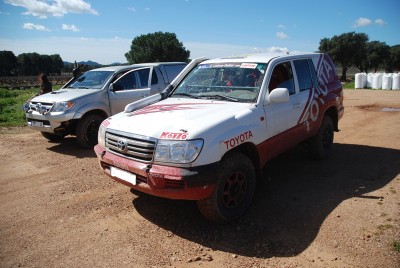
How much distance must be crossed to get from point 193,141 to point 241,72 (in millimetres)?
1624

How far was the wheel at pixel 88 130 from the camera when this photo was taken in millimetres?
6750

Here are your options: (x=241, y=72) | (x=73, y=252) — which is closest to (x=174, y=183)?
(x=73, y=252)

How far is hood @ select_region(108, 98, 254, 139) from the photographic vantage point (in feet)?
10.4

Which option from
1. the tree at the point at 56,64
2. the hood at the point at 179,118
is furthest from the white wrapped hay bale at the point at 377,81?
the tree at the point at 56,64

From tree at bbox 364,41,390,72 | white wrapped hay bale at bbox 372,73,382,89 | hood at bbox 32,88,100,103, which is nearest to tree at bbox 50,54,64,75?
tree at bbox 364,41,390,72

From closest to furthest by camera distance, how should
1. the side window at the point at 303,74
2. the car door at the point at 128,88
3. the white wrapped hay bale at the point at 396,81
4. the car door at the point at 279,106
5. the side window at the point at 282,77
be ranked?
the car door at the point at 279,106 < the side window at the point at 282,77 < the side window at the point at 303,74 < the car door at the point at 128,88 < the white wrapped hay bale at the point at 396,81

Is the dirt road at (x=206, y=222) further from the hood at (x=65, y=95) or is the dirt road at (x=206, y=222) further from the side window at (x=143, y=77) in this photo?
the side window at (x=143, y=77)

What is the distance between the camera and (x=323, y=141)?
18.6 feet

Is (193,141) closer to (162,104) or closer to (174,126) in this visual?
(174,126)

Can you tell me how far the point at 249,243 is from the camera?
10.5 ft

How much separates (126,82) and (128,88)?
0.51ft

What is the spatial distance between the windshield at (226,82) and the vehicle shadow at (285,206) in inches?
59.3

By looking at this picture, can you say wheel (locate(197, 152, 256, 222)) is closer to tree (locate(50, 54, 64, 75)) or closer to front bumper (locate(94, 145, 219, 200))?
front bumper (locate(94, 145, 219, 200))

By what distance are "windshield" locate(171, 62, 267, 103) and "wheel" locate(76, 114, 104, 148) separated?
9.90 ft
